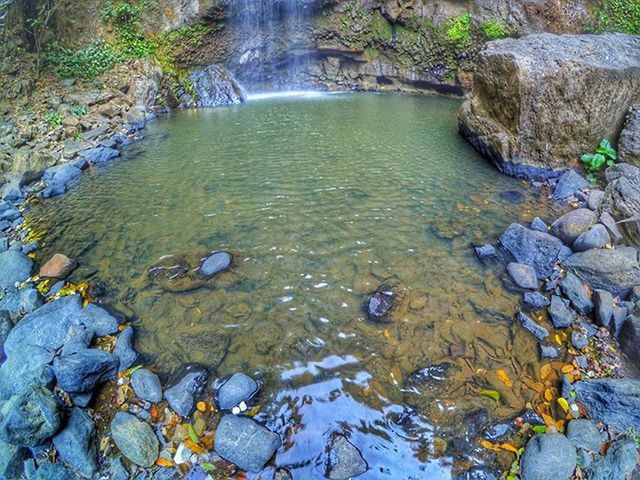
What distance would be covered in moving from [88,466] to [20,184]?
6060 millimetres

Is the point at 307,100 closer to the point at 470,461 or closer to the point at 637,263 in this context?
the point at 637,263

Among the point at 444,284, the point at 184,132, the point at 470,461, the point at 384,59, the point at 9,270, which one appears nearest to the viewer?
the point at 470,461

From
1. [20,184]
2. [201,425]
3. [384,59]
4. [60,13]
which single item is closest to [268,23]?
[384,59]

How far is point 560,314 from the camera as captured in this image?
11.4 feet

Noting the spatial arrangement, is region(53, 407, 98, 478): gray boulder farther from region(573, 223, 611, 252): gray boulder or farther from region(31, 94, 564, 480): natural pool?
region(573, 223, 611, 252): gray boulder

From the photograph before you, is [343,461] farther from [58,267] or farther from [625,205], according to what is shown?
[625,205]

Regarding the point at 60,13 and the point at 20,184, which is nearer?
the point at 20,184

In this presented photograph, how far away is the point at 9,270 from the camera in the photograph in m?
4.34

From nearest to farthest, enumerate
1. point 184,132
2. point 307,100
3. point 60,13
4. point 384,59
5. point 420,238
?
1. point 420,238
2. point 184,132
3. point 60,13
4. point 307,100
5. point 384,59

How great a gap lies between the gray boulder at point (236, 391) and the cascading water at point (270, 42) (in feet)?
44.9

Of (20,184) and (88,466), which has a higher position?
(20,184)

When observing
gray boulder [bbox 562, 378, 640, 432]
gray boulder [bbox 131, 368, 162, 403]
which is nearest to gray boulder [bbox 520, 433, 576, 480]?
gray boulder [bbox 562, 378, 640, 432]

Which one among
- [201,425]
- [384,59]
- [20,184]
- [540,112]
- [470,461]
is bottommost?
[470,461]

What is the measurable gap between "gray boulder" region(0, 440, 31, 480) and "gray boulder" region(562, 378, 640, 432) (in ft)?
13.4
